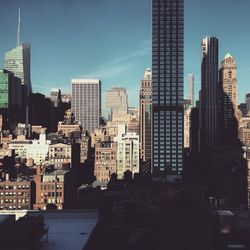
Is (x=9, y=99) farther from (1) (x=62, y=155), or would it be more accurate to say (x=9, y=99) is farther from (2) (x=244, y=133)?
(2) (x=244, y=133)

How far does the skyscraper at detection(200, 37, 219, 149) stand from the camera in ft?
518

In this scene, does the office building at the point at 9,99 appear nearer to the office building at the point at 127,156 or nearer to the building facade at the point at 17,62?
the building facade at the point at 17,62

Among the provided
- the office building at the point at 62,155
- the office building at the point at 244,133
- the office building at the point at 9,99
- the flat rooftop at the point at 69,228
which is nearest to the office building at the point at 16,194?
the flat rooftop at the point at 69,228

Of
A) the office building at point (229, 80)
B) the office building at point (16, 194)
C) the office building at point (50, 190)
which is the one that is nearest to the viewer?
the office building at point (16, 194)

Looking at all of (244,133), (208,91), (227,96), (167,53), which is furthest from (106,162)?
(208,91)

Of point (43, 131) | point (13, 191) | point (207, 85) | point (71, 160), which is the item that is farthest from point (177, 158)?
point (207, 85)

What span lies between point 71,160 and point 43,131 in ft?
142

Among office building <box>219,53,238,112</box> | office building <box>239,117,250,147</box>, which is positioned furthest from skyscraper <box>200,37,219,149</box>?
office building <box>239,117,250,147</box>

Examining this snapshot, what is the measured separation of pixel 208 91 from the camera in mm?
170250

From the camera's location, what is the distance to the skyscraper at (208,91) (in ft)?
518

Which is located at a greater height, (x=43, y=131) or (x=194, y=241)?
(x=43, y=131)

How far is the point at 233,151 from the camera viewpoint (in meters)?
110

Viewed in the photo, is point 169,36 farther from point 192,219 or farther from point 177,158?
point 192,219

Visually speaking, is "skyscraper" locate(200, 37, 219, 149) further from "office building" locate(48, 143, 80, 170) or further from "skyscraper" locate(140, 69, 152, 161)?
"office building" locate(48, 143, 80, 170)
